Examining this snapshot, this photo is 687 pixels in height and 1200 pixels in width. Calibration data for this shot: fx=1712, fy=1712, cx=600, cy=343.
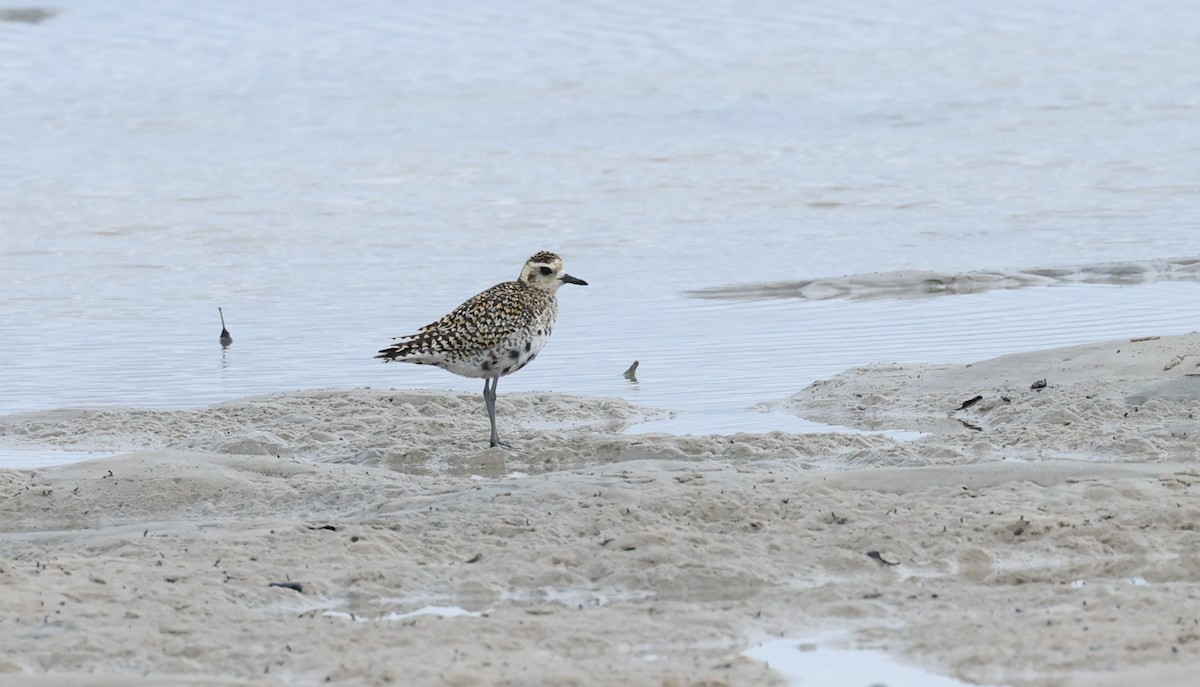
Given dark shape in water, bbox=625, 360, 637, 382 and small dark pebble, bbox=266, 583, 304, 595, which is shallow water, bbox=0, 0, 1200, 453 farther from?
small dark pebble, bbox=266, 583, 304, 595

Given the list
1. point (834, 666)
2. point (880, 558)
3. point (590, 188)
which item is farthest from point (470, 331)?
point (590, 188)

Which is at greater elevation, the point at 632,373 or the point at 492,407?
the point at 492,407

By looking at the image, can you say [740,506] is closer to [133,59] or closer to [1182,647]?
[1182,647]

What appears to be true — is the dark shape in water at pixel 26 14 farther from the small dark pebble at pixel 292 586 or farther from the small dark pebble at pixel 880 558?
the small dark pebble at pixel 880 558

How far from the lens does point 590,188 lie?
19406mm

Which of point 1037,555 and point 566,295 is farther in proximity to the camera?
Answer: point 566,295

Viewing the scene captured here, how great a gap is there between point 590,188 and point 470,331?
10306 millimetres

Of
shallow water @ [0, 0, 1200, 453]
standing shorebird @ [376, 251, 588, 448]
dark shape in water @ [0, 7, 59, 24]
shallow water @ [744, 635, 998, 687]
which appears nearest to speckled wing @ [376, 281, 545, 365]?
standing shorebird @ [376, 251, 588, 448]

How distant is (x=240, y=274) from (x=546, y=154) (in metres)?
6.97

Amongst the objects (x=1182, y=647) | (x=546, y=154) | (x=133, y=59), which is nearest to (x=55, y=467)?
(x=1182, y=647)

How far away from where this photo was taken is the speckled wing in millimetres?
9273

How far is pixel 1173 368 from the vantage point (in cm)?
907

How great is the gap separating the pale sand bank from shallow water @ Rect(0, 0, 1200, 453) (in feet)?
5.47

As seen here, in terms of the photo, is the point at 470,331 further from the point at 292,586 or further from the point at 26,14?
the point at 26,14
